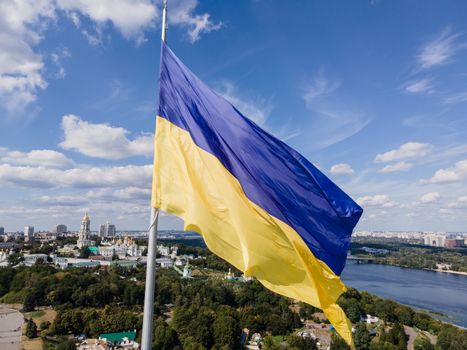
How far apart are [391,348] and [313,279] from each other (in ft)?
55.1

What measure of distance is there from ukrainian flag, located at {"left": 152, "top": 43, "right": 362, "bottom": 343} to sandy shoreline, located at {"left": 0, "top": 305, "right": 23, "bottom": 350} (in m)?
18.8

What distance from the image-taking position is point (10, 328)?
781 inches

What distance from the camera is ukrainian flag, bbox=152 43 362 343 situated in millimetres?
2324

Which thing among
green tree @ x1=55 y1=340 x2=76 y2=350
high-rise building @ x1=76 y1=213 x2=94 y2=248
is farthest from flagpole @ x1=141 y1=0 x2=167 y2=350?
high-rise building @ x1=76 y1=213 x2=94 y2=248

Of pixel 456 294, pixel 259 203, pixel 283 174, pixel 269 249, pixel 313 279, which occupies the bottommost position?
pixel 456 294

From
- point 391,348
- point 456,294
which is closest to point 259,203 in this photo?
point 391,348

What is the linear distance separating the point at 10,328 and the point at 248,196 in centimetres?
2219

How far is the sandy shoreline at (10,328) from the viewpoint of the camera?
17.6 metres

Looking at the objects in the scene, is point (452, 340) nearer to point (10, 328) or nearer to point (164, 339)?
point (164, 339)

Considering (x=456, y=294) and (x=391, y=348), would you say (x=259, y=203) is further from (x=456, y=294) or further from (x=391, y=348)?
(x=456, y=294)

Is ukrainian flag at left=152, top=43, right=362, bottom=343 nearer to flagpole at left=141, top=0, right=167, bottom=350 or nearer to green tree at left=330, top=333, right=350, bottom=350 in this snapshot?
flagpole at left=141, top=0, right=167, bottom=350

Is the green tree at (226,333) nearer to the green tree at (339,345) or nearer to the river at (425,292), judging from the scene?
the green tree at (339,345)

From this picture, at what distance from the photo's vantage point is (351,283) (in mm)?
42562

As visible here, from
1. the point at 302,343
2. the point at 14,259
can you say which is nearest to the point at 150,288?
the point at 302,343
